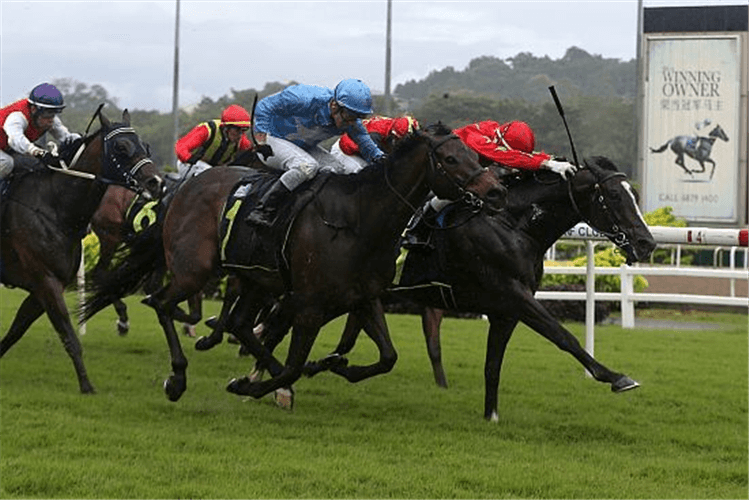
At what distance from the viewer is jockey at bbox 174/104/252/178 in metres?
9.31

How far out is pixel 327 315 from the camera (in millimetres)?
6930

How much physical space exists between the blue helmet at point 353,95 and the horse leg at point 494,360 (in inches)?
53.5

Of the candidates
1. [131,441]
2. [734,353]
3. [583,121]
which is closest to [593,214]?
[131,441]

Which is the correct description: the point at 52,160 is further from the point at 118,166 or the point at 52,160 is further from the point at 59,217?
the point at 118,166

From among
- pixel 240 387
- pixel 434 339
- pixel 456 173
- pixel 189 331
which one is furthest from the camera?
pixel 189 331

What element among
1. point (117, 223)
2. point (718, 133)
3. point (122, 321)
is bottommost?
point (122, 321)

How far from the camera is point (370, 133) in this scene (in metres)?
8.12

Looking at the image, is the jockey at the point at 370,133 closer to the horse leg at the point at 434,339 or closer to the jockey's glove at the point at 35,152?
the horse leg at the point at 434,339

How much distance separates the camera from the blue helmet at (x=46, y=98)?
812 cm

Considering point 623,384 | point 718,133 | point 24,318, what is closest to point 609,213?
point 623,384

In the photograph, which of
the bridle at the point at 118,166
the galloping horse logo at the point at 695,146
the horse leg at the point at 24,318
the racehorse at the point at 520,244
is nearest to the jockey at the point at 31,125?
the bridle at the point at 118,166

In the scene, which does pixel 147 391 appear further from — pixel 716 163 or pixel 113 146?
pixel 716 163

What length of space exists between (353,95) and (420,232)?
0.93 m

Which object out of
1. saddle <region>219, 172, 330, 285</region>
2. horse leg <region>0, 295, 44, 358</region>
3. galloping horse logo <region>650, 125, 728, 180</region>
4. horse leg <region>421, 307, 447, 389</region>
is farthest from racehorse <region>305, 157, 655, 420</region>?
galloping horse logo <region>650, 125, 728, 180</region>
